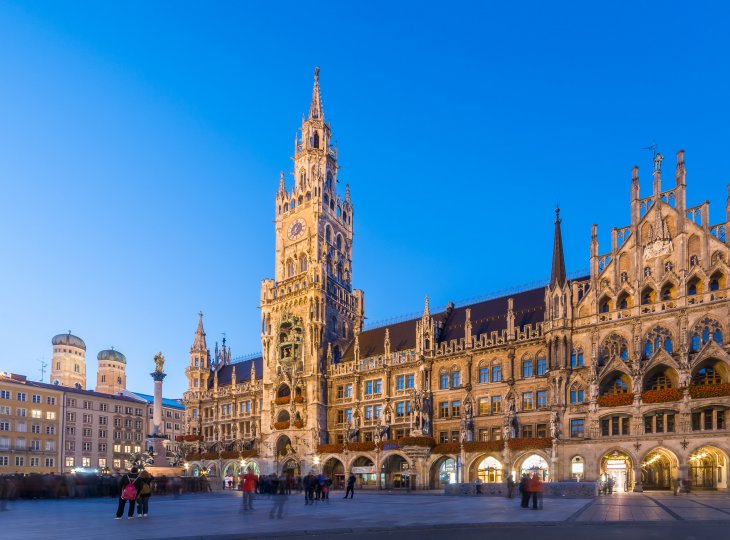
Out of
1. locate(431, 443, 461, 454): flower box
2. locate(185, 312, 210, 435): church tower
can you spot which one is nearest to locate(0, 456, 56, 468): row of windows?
locate(185, 312, 210, 435): church tower

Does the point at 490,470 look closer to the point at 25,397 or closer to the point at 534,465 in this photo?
the point at 534,465

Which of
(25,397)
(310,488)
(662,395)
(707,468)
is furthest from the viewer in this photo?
(25,397)

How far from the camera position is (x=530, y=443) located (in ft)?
212

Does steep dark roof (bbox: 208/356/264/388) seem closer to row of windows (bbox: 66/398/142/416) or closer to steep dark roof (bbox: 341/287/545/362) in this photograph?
steep dark roof (bbox: 341/287/545/362)

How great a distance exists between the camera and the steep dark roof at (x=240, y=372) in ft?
344

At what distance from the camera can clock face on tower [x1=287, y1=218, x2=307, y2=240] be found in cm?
9512

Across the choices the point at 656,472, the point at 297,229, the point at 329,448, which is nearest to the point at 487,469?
the point at 656,472

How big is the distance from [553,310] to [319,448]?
109 feet

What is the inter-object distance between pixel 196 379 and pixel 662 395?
239 feet

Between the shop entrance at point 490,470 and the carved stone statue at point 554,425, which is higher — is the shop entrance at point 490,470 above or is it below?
below

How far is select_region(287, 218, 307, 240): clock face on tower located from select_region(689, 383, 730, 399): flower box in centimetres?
5414

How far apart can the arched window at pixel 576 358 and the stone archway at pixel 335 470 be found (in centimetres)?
3087

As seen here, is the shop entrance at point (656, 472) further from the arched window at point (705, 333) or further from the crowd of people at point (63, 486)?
the crowd of people at point (63, 486)

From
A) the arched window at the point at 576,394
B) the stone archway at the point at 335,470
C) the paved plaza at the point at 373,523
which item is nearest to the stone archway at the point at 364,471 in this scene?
the stone archway at the point at 335,470
